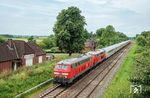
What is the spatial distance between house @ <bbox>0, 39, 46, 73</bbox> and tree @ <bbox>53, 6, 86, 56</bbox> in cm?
556

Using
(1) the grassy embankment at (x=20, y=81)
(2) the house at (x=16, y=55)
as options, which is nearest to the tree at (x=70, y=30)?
(2) the house at (x=16, y=55)

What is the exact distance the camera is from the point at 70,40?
50.5 m

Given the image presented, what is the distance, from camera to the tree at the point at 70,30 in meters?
49.5

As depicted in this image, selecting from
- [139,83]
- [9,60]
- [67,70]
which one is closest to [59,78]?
[67,70]

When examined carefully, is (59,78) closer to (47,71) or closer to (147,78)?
(47,71)

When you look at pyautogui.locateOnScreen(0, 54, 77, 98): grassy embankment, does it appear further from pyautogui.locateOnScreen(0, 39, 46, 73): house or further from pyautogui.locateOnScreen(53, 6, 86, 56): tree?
pyautogui.locateOnScreen(53, 6, 86, 56): tree

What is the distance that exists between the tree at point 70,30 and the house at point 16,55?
556 centimetres

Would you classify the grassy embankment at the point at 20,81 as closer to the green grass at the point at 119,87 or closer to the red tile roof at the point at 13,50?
the green grass at the point at 119,87

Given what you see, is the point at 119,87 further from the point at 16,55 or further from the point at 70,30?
the point at 70,30

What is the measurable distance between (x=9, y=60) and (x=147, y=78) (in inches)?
998

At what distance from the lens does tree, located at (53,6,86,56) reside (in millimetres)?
49469

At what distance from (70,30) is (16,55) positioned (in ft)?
47.0

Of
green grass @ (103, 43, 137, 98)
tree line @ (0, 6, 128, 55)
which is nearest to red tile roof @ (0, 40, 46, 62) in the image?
tree line @ (0, 6, 128, 55)

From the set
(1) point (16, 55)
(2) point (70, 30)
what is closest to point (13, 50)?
(1) point (16, 55)
